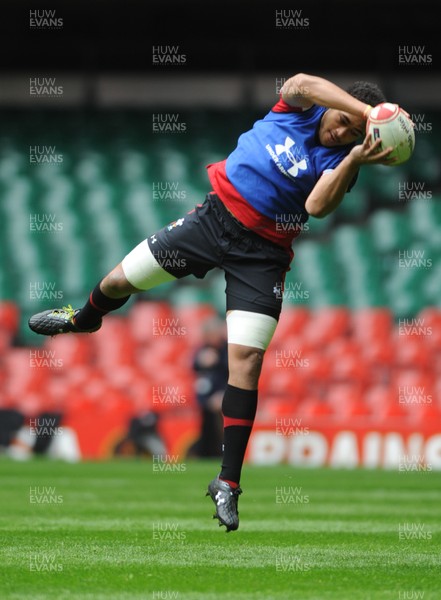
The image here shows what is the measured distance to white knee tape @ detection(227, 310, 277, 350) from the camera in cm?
615

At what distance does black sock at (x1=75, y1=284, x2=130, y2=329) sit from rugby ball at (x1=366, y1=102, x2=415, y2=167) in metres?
2.03

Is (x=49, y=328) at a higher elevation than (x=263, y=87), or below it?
below

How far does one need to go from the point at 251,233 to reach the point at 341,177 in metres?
0.90

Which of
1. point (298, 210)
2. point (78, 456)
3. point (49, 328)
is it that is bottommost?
point (78, 456)

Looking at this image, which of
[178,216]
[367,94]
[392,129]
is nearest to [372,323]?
[178,216]

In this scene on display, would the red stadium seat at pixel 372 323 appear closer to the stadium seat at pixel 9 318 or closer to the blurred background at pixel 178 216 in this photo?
the blurred background at pixel 178 216

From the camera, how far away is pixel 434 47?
2073cm

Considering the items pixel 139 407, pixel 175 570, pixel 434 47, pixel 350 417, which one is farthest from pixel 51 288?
pixel 175 570

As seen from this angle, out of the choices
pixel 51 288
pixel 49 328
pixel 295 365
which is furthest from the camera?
pixel 51 288

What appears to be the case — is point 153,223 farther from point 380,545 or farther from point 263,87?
point 380,545

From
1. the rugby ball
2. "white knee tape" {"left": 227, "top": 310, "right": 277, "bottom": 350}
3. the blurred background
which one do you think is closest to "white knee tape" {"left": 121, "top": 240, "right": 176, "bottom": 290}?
"white knee tape" {"left": 227, "top": 310, "right": 277, "bottom": 350}

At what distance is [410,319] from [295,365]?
214 cm

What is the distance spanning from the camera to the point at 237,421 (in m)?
6.21

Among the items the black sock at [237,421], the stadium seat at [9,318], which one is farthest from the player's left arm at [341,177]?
the stadium seat at [9,318]
